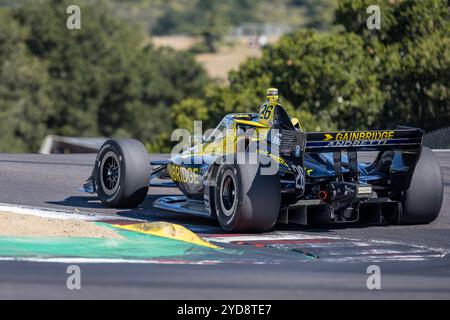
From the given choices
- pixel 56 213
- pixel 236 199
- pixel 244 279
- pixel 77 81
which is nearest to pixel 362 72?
pixel 77 81

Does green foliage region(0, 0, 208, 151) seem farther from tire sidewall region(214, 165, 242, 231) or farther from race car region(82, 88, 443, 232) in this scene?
tire sidewall region(214, 165, 242, 231)

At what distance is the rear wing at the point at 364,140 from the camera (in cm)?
1145

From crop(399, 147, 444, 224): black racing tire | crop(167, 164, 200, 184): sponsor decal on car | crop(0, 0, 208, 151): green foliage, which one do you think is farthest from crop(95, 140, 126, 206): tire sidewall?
crop(0, 0, 208, 151): green foliage

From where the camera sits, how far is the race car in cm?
1146

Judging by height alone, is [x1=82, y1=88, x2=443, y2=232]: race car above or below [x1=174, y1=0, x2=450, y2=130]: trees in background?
below

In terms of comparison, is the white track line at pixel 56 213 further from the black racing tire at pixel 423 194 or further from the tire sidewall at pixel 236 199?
the black racing tire at pixel 423 194

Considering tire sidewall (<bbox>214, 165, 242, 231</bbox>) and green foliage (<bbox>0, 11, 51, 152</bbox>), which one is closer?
tire sidewall (<bbox>214, 165, 242, 231</bbox>)

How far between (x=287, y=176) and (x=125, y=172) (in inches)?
90.4

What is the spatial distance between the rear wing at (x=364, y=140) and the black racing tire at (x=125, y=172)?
2.70 metres

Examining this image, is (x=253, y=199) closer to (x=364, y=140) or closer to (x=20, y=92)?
(x=364, y=140)

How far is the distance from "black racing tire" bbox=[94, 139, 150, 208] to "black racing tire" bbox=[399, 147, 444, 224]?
3.27m

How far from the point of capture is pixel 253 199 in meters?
11.4

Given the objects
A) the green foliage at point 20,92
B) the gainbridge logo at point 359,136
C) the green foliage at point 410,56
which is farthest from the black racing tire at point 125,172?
the green foliage at point 20,92
